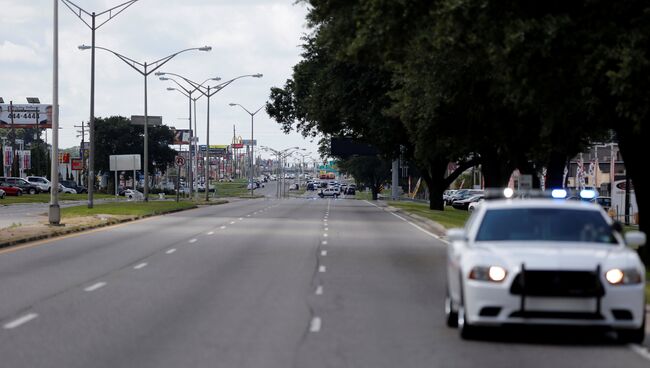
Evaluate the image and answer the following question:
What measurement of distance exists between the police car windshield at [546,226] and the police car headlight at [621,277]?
40.6 inches

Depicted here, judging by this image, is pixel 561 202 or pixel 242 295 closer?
pixel 561 202

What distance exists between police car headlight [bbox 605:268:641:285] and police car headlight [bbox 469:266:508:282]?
1064 mm

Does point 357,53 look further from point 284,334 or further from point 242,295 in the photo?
point 284,334

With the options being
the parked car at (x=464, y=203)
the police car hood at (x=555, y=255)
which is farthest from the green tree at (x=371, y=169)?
the police car hood at (x=555, y=255)

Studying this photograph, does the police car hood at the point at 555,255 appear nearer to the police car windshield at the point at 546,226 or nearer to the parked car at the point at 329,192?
the police car windshield at the point at 546,226

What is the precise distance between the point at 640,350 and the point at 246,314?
522 cm

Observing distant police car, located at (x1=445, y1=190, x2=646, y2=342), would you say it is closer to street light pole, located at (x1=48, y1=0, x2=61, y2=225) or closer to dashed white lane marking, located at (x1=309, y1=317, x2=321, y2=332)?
dashed white lane marking, located at (x1=309, y1=317, x2=321, y2=332)

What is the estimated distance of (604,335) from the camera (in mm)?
12281

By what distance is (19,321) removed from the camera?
43.2 feet

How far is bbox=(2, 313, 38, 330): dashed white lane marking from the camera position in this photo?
12.7 m

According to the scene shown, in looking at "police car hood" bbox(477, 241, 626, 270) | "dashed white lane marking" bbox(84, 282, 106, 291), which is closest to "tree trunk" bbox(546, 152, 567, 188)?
"dashed white lane marking" bbox(84, 282, 106, 291)

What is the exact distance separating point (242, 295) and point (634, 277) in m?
7.04

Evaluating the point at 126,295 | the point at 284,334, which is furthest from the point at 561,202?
the point at 126,295

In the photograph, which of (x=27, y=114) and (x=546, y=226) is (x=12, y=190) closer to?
(x=27, y=114)
